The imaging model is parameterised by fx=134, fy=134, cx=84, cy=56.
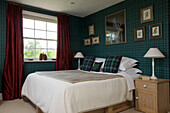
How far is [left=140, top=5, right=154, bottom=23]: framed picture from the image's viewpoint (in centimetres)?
314

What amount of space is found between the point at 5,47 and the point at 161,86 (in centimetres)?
393

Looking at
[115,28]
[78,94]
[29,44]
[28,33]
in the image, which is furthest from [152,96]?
[28,33]

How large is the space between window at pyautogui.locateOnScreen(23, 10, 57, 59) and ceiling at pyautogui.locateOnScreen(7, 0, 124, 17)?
432 mm

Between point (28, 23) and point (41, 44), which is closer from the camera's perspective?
point (28, 23)

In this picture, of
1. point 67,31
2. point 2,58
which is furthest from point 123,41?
point 2,58

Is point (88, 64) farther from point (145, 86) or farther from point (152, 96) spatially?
point (152, 96)

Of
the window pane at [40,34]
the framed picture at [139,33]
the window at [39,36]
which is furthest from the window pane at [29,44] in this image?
the framed picture at [139,33]

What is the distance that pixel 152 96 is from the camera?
2430mm

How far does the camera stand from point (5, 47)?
147 inches

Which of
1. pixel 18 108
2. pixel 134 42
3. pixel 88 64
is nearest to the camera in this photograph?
pixel 18 108

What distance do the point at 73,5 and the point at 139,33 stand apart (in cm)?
214

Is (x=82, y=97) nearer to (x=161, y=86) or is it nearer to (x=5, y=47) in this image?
(x=161, y=86)

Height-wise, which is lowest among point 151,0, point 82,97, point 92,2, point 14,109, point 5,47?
point 14,109

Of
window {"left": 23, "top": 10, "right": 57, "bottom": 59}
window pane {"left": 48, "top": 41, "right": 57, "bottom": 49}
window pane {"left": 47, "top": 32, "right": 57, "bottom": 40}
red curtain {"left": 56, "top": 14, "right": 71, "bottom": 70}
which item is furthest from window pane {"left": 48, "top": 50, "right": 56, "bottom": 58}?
window pane {"left": 47, "top": 32, "right": 57, "bottom": 40}
